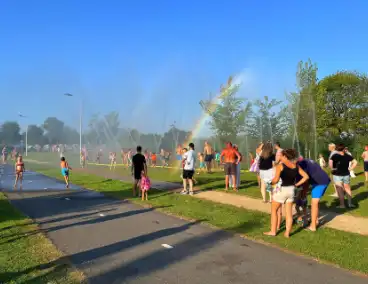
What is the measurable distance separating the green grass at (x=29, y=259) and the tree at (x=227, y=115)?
95.9ft

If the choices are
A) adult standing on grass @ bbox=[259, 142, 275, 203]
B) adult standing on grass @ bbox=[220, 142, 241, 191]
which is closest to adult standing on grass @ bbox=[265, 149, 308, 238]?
adult standing on grass @ bbox=[259, 142, 275, 203]

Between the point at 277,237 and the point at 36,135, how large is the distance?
100m

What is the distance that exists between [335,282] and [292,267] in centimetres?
68

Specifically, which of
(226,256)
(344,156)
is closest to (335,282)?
(226,256)

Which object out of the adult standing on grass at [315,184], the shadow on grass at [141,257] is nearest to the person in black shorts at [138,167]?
the shadow on grass at [141,257]

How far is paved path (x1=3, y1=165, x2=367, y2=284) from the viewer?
16.7 ft

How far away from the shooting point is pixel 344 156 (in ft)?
33.3

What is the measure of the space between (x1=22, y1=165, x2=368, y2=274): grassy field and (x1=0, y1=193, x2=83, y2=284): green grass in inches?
131

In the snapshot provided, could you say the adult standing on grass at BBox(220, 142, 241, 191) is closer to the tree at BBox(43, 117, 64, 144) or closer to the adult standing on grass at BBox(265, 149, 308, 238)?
the adult standing on grass at BBox(265, 149, 308, 238)

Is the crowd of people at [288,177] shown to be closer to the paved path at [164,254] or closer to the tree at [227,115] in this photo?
the paved path at [164,254]

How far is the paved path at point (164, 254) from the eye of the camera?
509 centimetres

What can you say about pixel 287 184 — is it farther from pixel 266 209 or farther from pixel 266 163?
pixel 266 163

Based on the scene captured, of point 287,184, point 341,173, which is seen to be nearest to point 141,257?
point 287,184

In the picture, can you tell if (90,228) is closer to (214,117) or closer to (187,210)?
(187,210)
